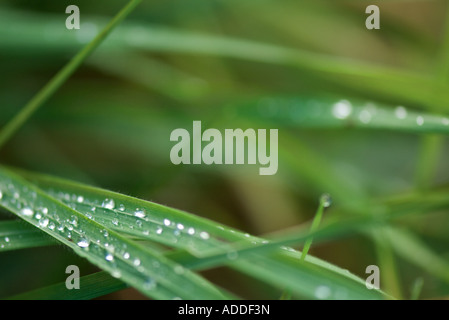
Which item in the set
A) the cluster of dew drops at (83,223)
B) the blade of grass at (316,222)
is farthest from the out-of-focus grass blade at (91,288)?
the blade of grass at (316,222)

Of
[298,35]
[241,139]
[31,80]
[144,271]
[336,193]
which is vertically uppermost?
[298,35]

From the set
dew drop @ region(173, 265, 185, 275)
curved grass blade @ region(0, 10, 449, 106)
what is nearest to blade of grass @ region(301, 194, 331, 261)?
dew drop @ region(173, 265, 185, 275)

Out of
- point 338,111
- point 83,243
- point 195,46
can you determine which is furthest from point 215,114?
point 83,243

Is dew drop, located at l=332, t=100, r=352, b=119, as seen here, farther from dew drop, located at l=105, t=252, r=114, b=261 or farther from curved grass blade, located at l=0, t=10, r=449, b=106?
dew drop, located at l=105, t=252, r=114, b=261

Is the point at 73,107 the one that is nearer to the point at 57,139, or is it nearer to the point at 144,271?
the point at 57,139

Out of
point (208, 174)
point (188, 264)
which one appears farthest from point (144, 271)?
point (208, 174)

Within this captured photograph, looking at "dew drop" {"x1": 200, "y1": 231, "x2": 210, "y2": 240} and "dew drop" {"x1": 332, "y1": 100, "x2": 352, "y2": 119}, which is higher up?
"dew drop" {"x1": 332, "y1": 100, "x2": 352, "y2": 119}

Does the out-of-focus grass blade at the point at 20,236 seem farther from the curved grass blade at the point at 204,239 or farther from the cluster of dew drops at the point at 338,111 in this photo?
the cluster of dew drops at the point at 338,111
